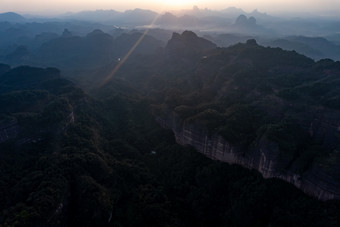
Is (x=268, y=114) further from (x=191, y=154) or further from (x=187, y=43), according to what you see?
(x=187, y=43)

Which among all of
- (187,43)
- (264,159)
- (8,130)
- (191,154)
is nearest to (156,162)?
(191,154)

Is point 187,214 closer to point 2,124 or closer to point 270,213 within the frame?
point 270,213

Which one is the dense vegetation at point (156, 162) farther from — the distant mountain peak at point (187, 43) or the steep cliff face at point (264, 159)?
the distant mountain peak at point (187, 43)

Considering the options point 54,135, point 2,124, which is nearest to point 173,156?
→ point 54,135

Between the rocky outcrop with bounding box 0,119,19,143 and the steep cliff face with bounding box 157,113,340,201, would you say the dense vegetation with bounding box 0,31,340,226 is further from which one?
the steep cliff face with bounding box 157,113,340,201

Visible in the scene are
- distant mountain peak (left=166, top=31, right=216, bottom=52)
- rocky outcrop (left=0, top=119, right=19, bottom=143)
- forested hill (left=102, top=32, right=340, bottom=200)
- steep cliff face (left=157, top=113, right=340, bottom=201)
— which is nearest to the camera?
steep cliff face (left=157, top=113, right=340, bottom=201)

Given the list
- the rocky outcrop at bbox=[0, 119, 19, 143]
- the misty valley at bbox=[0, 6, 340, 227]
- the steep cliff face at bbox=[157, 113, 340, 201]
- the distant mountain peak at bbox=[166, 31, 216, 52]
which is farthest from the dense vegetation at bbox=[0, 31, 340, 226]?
the distant mountain peak at bbox=[166, 31, 216, 52]
